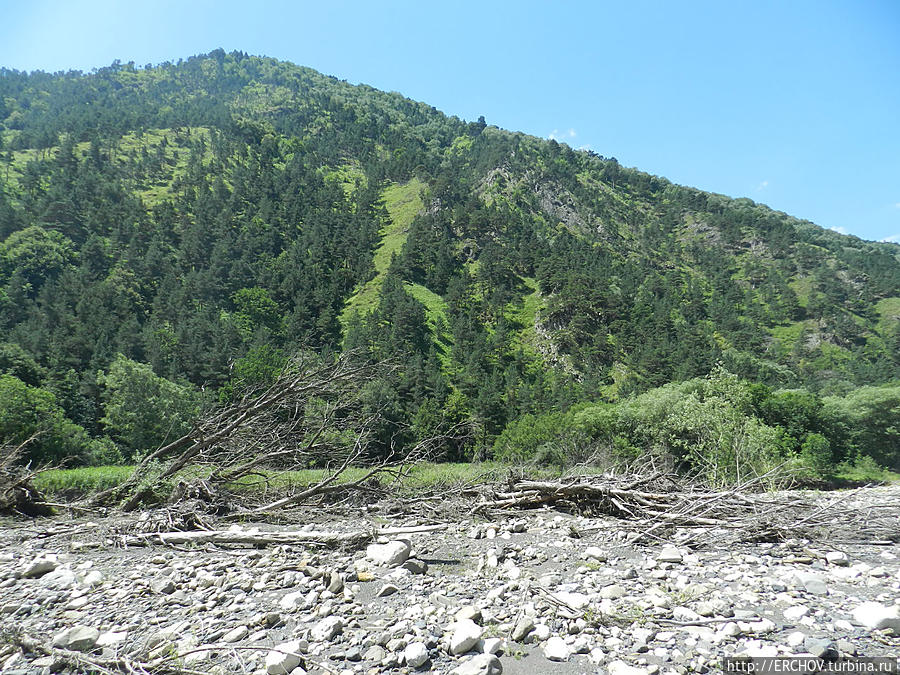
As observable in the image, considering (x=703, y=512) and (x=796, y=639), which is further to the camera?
(x=703, y=512)

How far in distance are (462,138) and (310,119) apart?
65.3 meters

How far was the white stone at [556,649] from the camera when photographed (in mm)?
3395

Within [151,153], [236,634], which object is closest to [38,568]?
[236,634]

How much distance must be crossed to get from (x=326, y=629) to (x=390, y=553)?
5.81 ft

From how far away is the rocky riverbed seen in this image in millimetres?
3350

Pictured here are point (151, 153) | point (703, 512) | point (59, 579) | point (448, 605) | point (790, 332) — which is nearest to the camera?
point (448, 605)

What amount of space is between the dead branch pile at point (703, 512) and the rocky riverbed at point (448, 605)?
0.78 feet

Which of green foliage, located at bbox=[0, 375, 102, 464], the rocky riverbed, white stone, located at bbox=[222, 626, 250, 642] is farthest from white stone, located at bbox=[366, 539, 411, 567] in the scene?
green foliage, located at bbox=[0, 375, 102, 464]

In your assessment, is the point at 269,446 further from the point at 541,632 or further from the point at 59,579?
the point at 541,632

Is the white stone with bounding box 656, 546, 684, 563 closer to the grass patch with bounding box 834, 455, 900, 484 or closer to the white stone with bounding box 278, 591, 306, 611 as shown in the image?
the white stone with bounding box 278, 591, 306, 611

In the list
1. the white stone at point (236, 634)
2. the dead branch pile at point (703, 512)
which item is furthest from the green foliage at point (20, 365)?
the dead branch pile at point (703, 512)

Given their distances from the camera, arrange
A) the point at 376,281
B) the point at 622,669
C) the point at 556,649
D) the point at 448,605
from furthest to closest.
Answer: the point at 376,281 < the point at 448,605 < the point at 556,649 < the point at 622,669

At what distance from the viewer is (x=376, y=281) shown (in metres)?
85.6

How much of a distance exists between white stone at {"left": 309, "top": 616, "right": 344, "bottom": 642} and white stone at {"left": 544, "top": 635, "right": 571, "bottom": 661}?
188 centimetres
